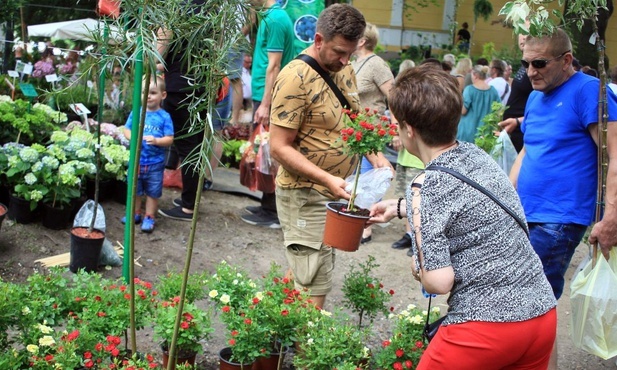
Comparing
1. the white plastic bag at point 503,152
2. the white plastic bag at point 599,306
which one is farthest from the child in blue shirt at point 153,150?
the white plastic bag at point 599,306

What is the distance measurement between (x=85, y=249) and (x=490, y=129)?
3628 mm

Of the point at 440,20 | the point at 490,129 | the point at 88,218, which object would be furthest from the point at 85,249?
the point at 440,20

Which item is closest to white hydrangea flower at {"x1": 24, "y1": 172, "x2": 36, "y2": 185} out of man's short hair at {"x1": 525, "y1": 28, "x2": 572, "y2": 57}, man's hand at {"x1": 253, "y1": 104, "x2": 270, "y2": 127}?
man's hand at {"x1": 253, "y1": 104, "x2": 270, "y2": 127}

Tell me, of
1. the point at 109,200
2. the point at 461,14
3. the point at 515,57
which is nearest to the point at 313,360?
the point at 109,200

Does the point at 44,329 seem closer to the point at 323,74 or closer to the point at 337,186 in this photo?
the point at 337,186

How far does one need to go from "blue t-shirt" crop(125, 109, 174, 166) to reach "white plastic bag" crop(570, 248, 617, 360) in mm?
3822

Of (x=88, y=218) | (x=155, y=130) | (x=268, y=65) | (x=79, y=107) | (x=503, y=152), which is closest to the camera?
(x=88, y=218)

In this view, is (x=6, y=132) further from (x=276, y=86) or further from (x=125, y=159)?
(x=276, y=86)

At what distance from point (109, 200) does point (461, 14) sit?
21.6 metres

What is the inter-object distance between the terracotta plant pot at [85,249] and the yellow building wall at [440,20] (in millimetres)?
20797

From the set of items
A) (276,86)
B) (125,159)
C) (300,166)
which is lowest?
(125,159)

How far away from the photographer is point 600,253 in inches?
151

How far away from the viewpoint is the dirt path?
5199mm

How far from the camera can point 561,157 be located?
3914mm
